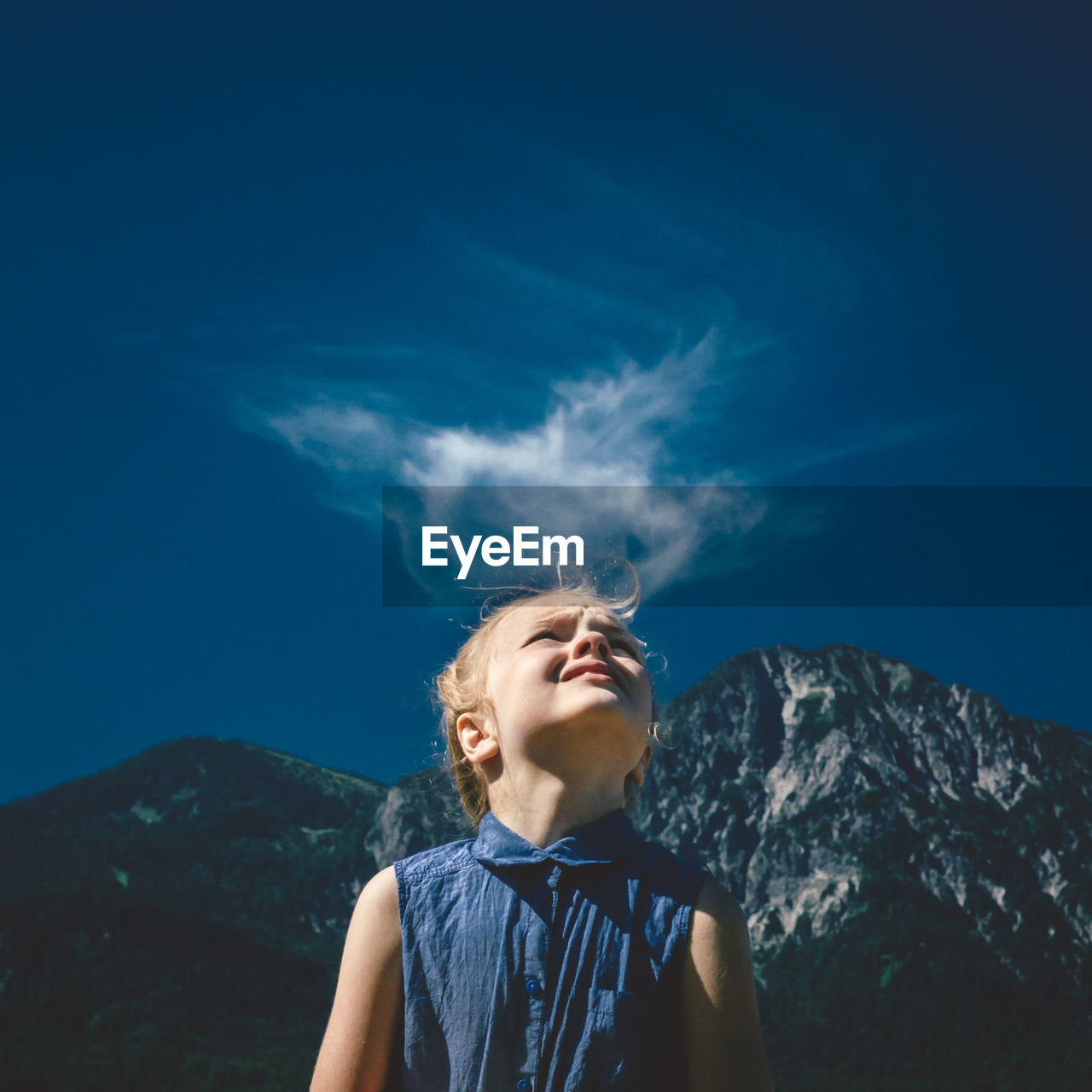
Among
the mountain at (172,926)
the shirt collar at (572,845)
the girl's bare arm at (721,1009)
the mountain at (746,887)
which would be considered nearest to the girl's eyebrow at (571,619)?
the shirt collar at (572,845)

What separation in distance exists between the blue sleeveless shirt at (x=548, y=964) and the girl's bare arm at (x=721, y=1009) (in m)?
0.03

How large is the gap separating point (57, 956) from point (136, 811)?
522 inches

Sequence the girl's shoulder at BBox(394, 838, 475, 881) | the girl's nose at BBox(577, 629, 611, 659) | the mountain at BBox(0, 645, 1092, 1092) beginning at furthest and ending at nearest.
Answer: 1. the mountain at BBox(0, 645, 1092, 1092)
2. the girl's nose at BBox(577, 629, 611, 659)
3. the girl's shoulder at BBox(394, 838, 475, 881)

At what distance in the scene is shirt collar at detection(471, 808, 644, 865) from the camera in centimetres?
189

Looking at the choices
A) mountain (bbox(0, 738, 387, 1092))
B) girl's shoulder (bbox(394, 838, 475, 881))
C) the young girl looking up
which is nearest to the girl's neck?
the young girl looking up

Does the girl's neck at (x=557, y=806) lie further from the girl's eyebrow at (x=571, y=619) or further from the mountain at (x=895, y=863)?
the mountain at (x=895, y=863)

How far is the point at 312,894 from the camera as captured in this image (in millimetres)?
67812

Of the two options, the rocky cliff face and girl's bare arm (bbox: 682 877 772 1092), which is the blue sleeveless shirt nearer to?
girl's bare arm (bbox: 682 877 772 1092)

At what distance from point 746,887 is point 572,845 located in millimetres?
76818

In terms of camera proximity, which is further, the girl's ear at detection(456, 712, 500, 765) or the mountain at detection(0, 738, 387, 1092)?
the mountain at detection(0, 738, 387, 1092)

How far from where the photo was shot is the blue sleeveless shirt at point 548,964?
1705mm

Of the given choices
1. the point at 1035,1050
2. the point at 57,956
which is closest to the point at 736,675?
the point at 1035,1050

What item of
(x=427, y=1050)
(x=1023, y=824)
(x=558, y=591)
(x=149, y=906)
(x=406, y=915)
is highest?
(x=1023, y=824)

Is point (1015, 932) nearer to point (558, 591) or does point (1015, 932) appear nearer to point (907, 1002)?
point (907, 1002)
